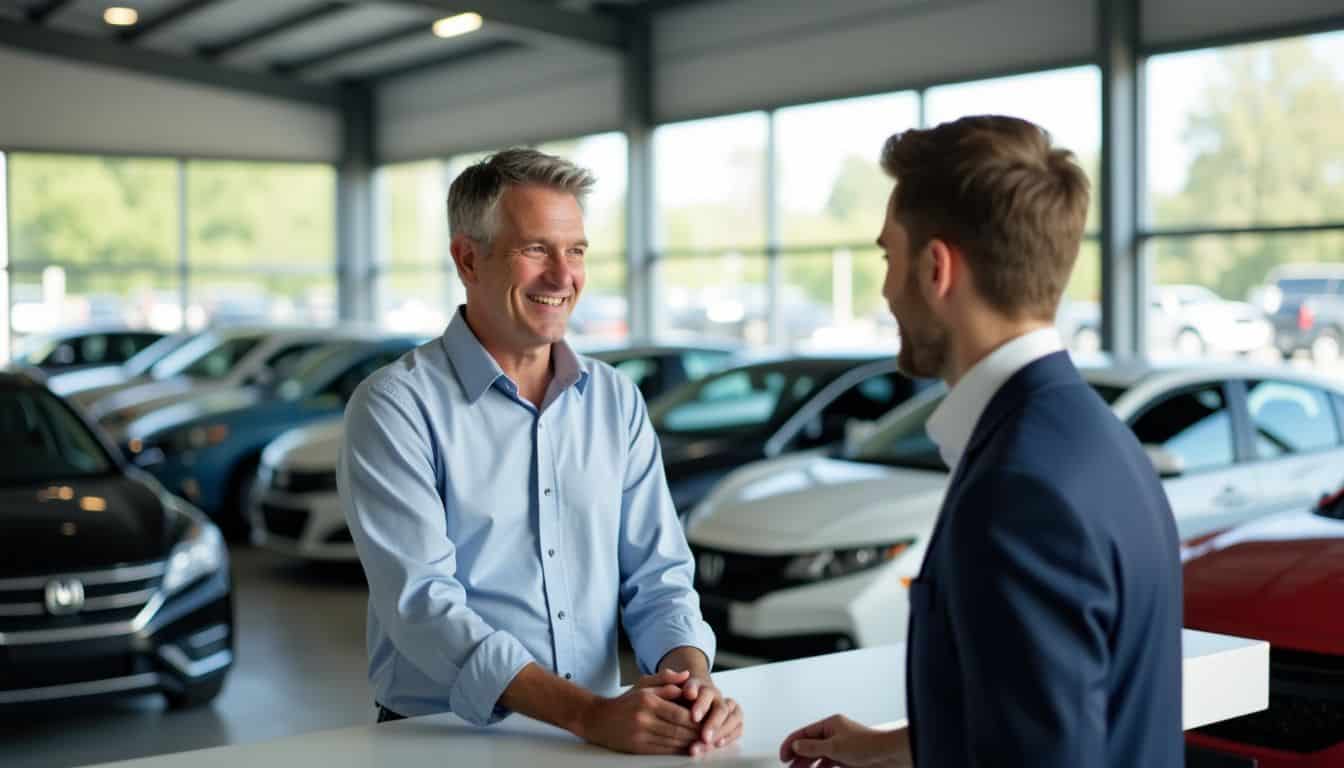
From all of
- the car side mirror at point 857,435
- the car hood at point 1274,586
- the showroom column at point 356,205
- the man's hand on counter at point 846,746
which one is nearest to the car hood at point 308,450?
the car side mirror at point 857,435

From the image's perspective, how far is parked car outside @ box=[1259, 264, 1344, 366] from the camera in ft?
34.2

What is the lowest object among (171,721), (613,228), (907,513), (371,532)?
(171,721)

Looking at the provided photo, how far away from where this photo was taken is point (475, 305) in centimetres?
254

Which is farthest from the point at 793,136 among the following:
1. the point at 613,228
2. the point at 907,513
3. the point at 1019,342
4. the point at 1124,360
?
the point at 1019,342

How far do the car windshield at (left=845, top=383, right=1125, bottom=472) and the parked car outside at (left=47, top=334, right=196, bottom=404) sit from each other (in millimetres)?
8432

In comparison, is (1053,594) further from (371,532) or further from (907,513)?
(907,513)

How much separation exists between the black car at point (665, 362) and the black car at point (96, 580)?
3.30 metres

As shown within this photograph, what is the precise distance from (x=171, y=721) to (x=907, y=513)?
117 inches

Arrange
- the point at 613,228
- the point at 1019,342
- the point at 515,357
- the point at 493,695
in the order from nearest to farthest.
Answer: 1. the point at 1019,342
2. the point at 493,695
3. the point at 515,357
4. the point at 613,228

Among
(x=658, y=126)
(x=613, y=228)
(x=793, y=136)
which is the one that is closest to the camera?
(x=793, y=136)

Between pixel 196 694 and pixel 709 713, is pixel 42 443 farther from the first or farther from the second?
pixel 709 713

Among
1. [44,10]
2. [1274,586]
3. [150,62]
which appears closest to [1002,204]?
[1274,586]

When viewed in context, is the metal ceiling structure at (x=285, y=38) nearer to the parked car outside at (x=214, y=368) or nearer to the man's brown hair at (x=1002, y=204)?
the parked car outside at (x=214, y=368)

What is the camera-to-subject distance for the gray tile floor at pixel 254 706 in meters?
5.43
